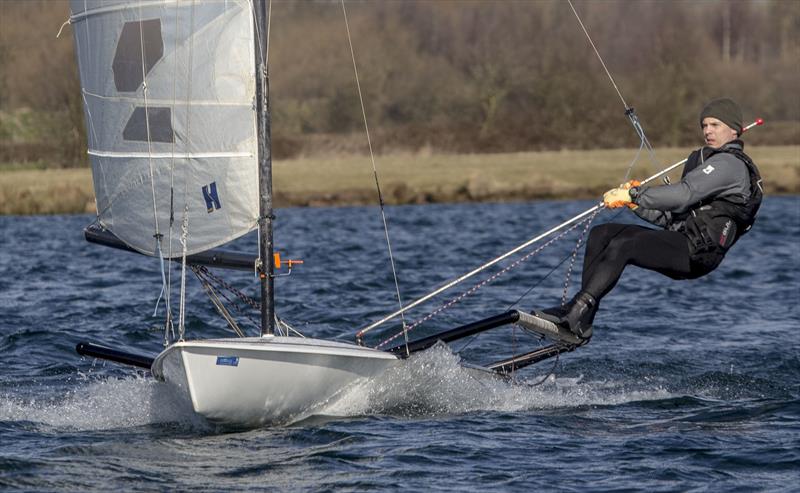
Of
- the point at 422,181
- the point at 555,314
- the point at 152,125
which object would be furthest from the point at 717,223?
the point at 422,181

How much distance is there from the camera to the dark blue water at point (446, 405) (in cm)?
845

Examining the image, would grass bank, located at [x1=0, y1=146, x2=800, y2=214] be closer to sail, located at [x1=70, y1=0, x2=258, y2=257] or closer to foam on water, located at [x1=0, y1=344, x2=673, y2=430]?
foam on water, located at [x1=0, y1=344, x2=673, y2=430]

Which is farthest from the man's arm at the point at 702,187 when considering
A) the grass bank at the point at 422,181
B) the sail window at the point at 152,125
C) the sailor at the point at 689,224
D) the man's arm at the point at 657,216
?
the grass bank at the point at 422,181

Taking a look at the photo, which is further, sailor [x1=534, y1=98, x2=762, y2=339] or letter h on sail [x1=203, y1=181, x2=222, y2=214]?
letter h on sail [x1=203, y1=181, x2=222, y2=214]

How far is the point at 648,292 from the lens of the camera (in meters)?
18.7

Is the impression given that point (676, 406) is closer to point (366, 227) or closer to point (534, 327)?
point (534, 327)

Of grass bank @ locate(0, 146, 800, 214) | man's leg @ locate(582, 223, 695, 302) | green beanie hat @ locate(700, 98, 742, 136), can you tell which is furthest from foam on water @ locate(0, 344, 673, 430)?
grass bank @ locate(0, 146, 800, 214)

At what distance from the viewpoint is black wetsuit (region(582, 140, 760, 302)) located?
9.88m

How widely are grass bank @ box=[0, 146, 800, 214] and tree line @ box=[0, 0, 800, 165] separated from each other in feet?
14.5

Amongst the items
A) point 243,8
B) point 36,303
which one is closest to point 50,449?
point 243,8

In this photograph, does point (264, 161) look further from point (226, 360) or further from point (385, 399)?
point (385, 399)

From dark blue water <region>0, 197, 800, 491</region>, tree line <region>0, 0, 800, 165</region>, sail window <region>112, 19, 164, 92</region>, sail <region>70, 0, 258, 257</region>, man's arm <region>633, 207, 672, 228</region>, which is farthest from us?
tree line <region>0, 0, 800, 165</region>

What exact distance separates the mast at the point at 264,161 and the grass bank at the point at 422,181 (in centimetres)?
2386

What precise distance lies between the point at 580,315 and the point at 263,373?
249 centimetres
